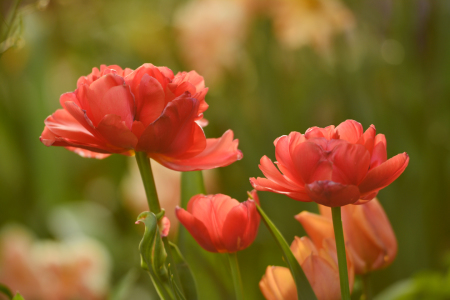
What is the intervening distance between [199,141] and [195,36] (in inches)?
24.3

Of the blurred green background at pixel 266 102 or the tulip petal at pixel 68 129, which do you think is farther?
the blurred green background at pixel 266 102

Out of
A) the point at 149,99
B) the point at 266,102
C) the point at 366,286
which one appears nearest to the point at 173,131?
the point at 149,99

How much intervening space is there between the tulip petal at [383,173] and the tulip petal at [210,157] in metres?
0.05

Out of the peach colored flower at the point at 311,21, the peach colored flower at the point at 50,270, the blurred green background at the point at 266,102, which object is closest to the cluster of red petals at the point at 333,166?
the blurred green background at the point at 266,102

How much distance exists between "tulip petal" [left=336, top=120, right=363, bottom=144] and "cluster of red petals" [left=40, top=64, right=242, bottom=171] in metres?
0.04

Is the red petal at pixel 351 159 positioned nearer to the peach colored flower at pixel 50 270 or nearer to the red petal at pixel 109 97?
the red petal at pixel 109 97

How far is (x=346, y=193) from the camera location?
159 millimetres

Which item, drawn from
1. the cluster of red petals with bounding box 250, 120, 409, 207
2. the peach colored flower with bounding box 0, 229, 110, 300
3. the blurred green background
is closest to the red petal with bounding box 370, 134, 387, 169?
the cluster of red petals with bounding box 250, 120, 409, 207

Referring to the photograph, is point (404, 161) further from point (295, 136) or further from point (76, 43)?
point (76, 43)

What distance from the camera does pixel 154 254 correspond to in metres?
0.18

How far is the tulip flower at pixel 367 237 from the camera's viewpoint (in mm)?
230

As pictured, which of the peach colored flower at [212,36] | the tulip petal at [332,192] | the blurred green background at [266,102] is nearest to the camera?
the tulip petal at [332,192]

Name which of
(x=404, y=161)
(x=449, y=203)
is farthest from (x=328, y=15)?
(x=404, y=161)

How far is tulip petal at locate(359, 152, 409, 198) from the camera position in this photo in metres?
0.17
